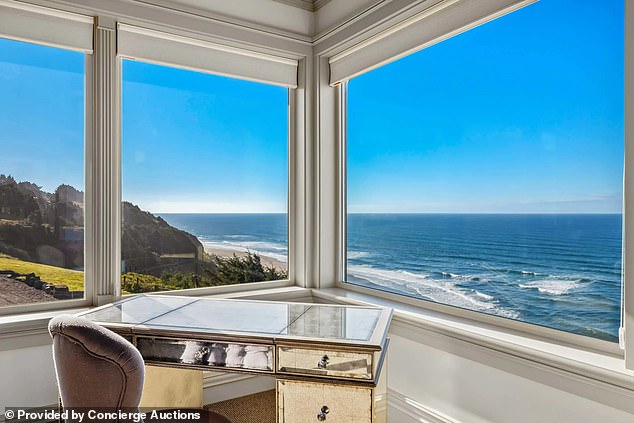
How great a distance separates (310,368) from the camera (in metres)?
1.67

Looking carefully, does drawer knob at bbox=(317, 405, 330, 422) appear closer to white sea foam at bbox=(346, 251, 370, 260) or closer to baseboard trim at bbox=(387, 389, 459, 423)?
baseboard trim at bbox=(387, 389, 459, 423)

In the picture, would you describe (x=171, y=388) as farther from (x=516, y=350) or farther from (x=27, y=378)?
(x=516, y=350)

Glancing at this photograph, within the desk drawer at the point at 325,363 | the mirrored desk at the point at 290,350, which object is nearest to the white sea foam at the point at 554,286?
the mirrored desk at the point at 290,350

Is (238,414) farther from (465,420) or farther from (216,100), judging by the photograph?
(216,100)

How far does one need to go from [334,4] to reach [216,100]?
3.21ft

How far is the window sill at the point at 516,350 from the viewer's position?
150 cm

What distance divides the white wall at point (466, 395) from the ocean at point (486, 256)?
0.26 meters

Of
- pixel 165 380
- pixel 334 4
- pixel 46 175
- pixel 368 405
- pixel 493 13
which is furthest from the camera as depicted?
pixel 334 4

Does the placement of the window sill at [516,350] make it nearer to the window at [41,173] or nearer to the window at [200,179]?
the window at [200,179]

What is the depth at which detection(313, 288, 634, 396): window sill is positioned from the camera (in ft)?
4.92

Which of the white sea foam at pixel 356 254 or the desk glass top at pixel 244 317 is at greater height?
the white sea foam at pixel 356 254

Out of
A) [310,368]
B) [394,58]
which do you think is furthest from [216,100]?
[310,368]

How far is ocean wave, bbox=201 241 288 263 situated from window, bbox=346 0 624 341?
65 cm

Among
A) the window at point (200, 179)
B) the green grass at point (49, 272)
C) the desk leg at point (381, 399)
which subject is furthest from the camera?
the window at point (200, 179)
